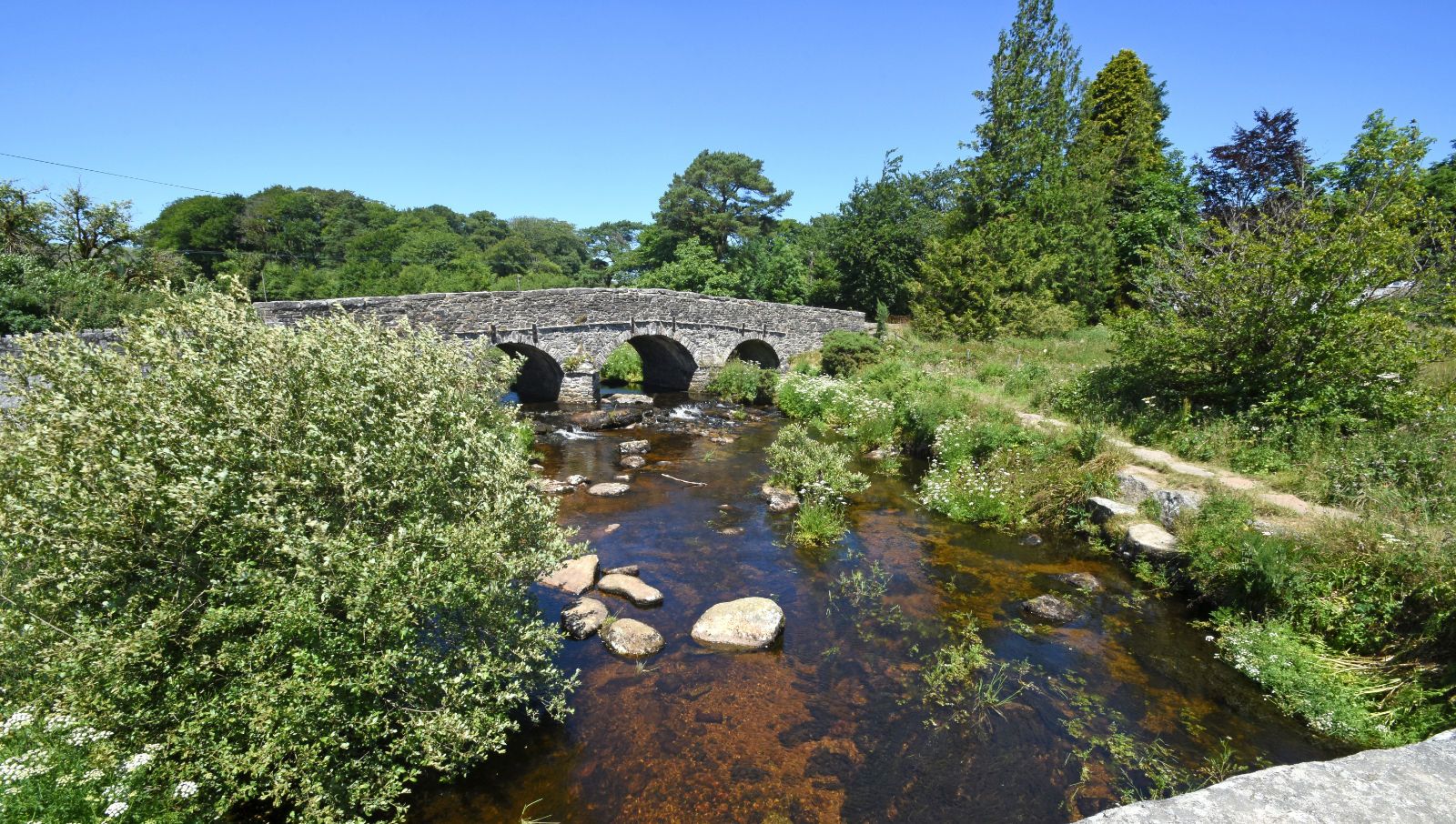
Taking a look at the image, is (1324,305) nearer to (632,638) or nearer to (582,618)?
(632,638)

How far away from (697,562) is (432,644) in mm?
5992

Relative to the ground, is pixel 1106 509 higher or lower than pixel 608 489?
higher

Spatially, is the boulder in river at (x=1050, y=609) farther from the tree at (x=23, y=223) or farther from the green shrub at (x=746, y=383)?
the tree at (x=23, y=223)

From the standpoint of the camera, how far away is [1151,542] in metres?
10.7

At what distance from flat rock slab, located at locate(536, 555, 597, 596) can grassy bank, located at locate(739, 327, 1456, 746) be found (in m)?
7.70

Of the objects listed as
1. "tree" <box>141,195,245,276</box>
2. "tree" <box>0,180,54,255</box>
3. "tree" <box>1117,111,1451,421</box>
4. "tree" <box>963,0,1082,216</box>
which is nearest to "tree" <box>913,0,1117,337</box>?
"tree" <box>963,0,1082,216</box>

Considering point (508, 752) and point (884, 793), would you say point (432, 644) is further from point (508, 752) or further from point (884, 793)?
point (884, 793)

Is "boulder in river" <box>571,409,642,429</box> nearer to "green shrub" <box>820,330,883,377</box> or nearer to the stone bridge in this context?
the stone bridge

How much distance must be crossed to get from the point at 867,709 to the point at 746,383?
2095cm

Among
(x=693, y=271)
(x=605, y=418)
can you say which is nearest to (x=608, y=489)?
(x=605, y=418)

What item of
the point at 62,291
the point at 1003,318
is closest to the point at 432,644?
the point at 62,291

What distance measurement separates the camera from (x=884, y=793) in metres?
6.38

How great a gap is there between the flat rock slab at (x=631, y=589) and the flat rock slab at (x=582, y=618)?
538 millimetres

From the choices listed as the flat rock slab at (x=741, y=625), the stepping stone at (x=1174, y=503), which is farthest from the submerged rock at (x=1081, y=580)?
the flat rock slab at (x=741, y=625)
